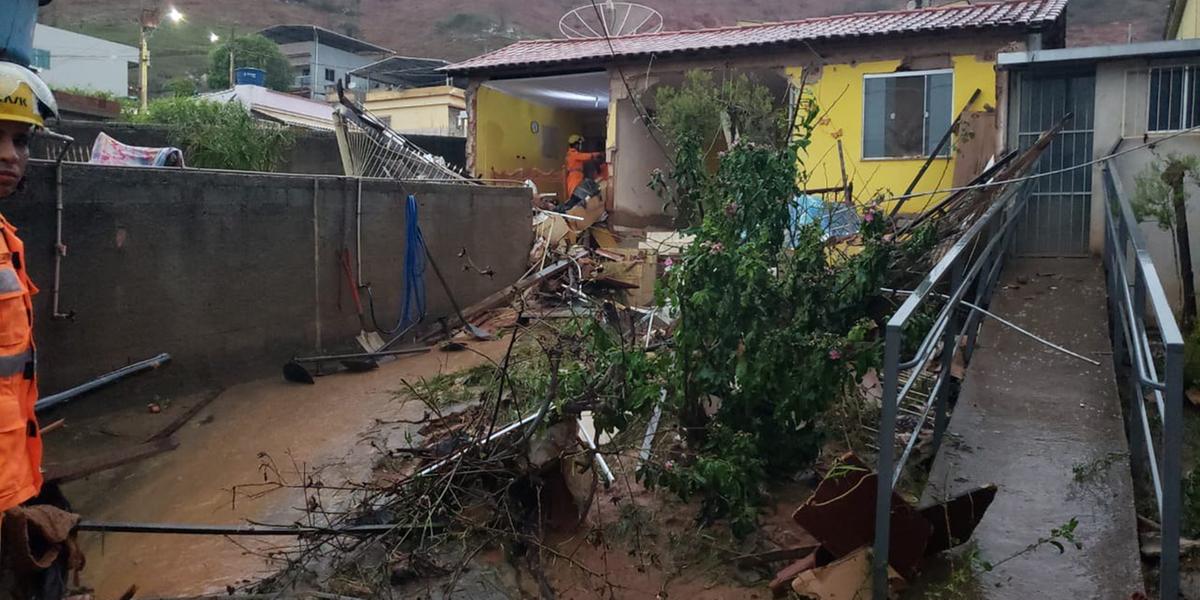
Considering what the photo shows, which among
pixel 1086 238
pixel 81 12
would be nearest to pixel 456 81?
pixel 1086 238

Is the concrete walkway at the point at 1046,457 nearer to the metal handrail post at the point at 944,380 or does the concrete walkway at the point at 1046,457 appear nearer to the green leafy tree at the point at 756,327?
the metal handrail post at the point at 944,380

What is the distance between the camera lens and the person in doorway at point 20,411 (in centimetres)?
279

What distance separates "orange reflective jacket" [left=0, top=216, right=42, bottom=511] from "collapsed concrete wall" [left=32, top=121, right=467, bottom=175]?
5.69 metres

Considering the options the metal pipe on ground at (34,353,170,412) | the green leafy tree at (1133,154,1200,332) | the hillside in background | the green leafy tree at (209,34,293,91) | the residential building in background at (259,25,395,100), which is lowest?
the metal pipe on ground at (34,353,170,412)

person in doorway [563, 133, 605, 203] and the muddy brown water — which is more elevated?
person in doorway [563, 133, 605, 203]

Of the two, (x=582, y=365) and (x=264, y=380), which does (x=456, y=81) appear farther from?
(x=582, y=365)

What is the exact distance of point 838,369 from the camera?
3670 mm

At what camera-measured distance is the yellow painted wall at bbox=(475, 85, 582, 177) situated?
1609 cm

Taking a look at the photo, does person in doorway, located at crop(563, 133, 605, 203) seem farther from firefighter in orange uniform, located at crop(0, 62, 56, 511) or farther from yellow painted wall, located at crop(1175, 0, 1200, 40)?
firefighter in orange uniform, located at crop(0, 62, 56, 511)

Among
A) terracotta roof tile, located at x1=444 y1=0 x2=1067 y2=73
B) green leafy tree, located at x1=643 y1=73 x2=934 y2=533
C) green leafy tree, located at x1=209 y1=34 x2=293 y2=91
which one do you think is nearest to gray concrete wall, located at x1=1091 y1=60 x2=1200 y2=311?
terracotta roof tile, located at x1=444 y1=0 x2=1067 y2=73

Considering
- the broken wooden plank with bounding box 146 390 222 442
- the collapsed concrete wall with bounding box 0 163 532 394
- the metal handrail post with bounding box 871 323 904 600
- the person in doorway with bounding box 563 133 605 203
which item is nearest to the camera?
the metal handrail post with bounding box 871 323 904 600

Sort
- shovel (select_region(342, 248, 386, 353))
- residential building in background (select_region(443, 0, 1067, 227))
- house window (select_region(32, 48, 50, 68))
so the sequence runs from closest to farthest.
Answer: shovel (select_region(342, 248, 386, 353)) < residential building in background (select_region(443, 0, 1067, 227)) < house window (select_region(32, 48, 50, 68))

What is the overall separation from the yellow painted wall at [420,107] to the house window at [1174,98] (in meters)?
17.1

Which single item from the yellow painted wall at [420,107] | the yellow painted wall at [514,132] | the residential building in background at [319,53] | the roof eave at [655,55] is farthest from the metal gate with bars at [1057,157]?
the residential building in background at [319,53]
